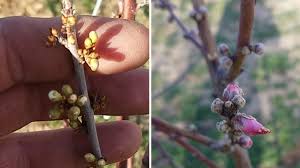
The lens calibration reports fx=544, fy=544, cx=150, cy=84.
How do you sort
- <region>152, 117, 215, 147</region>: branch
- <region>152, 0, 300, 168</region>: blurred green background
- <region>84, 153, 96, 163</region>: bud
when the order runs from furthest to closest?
<region>152, 0, 300, 168</region>: blurred green background → <region>152, 117, 215, 147</region>: branch → <region>84, 153, 96, 163</region>: bud

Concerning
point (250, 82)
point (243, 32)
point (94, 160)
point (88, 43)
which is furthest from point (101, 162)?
point (250, 82)

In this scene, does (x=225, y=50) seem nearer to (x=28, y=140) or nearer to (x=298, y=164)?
(x=28, y=140)

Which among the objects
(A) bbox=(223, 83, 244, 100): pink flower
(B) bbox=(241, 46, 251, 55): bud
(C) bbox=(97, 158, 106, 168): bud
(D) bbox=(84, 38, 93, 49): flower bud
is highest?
(D) bbox=(84, 38, 93, 49): flower bud

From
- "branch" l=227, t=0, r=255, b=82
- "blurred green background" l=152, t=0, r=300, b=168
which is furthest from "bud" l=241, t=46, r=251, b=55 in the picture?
"blurred green background" l=152, t=0, r=300, b=168

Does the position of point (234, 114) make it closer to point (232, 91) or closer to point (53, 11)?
point (232, 91)

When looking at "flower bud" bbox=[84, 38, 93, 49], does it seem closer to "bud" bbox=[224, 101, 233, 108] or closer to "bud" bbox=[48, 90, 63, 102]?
"bud" bbox=[48, 90, 63, 102]

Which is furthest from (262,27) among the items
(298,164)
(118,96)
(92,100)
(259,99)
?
(92,100)

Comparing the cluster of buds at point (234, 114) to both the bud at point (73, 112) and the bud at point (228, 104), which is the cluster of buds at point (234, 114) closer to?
the bud at point (228, 104)
